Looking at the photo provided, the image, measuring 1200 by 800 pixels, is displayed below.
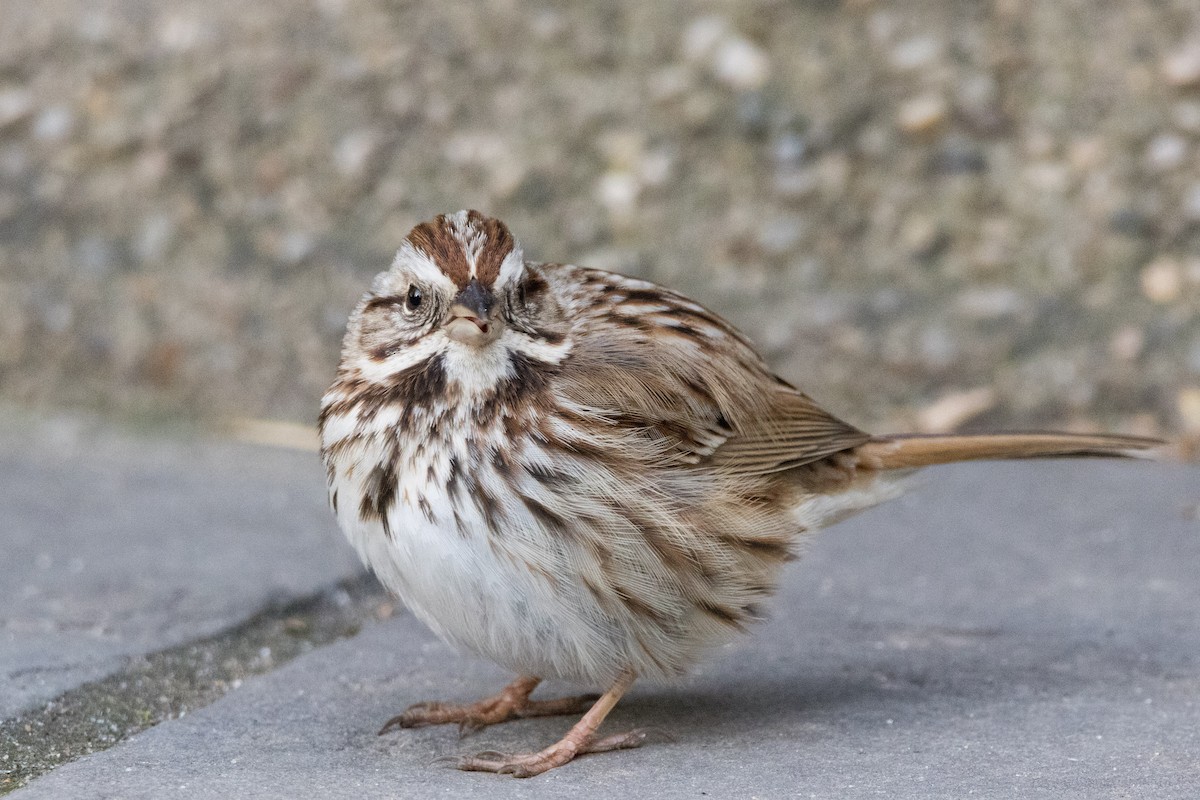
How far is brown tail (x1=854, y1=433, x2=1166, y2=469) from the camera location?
328cm

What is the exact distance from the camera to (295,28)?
15.4 ft

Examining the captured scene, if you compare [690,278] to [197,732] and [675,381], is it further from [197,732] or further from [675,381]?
[197,732]

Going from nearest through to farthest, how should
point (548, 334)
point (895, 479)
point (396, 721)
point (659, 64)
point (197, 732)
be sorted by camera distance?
1. point (197, 732)
2. point (396, 721)
3. point (548, 334)
4. point (895, 479)
5. point (659, 64)

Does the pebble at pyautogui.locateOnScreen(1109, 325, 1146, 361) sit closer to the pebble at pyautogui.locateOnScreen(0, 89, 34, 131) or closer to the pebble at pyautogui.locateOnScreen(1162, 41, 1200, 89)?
the pebble at pyautogui.locateOnScreen(1162, 41, 1200, 89)

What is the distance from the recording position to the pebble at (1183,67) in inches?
171

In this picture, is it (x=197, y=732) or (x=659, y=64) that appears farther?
(x=659, y=64)

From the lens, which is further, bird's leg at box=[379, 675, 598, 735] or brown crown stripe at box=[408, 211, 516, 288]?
brown crown stripe at box=[408, 211, 516, 288]

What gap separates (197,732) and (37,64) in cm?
278

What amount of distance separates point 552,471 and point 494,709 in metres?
0.48

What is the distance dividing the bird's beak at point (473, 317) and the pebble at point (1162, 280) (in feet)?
6.90

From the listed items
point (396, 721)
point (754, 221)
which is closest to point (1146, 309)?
point (754, 221)

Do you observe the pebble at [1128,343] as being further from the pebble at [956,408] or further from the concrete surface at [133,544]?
the concrete surface at [133,544]

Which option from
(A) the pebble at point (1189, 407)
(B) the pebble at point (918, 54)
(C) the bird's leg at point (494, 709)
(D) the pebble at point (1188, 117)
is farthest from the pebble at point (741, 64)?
(C) the bird's leg at point (494, 709)

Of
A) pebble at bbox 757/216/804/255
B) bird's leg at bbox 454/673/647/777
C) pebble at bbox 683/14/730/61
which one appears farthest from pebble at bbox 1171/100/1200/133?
bird's leg at bbox 454/673/647/777
